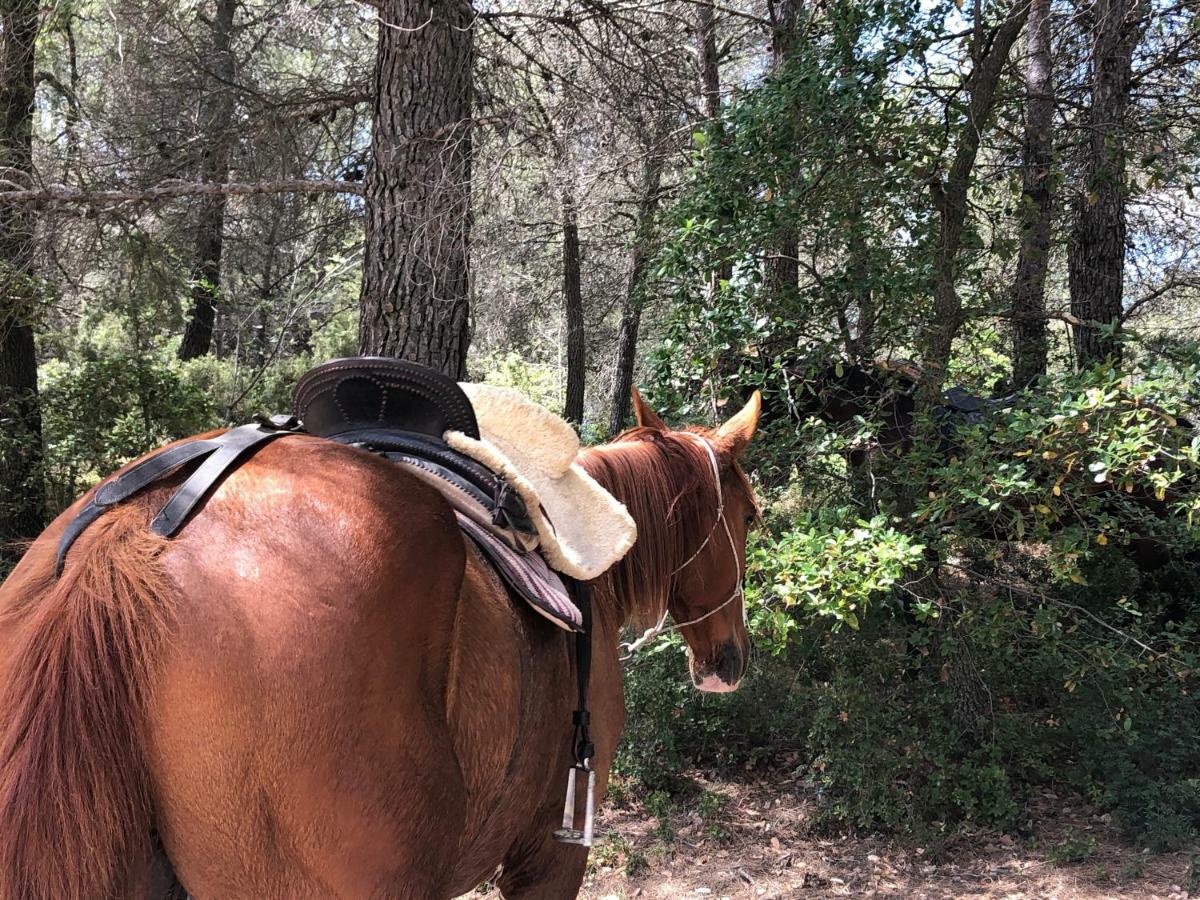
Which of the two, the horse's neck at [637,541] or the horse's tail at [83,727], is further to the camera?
the horse's neck at [637,541]

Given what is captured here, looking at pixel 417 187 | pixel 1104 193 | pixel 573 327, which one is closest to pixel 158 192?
pixel 417 187

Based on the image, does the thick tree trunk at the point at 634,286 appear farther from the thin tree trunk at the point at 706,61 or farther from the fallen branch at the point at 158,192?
the fallen branch at the point at 158,192

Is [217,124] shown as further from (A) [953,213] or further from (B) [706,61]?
(A) [953,213]

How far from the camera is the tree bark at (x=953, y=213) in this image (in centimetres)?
440

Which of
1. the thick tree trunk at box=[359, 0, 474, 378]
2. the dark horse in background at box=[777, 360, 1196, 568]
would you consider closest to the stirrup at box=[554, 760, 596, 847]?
the dark horse in background at box=[777, 360, 1196, 568]

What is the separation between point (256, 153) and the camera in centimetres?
615

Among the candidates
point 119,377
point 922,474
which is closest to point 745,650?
point 922,474

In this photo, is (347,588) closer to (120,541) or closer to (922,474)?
(120,541)

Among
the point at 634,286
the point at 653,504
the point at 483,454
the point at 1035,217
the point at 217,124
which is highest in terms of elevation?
the point at 217,124

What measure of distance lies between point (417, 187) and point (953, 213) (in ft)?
9.32

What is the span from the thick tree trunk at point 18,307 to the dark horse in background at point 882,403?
5.01m

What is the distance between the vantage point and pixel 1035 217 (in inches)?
184

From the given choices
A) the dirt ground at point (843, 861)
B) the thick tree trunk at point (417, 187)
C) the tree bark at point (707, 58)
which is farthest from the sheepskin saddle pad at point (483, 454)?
the tree bark at point (707, 58)

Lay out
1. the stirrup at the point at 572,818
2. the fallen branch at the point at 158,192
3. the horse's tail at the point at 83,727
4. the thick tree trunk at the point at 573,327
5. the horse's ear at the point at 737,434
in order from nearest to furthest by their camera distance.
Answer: the horse's tail at the point at 83,727 < the stirrup at the point at 572,818 < the horse's ear at the point at 737,434 < the fallen branch at the point at 158,192 < the thick tree trunk at the point at 573,327
